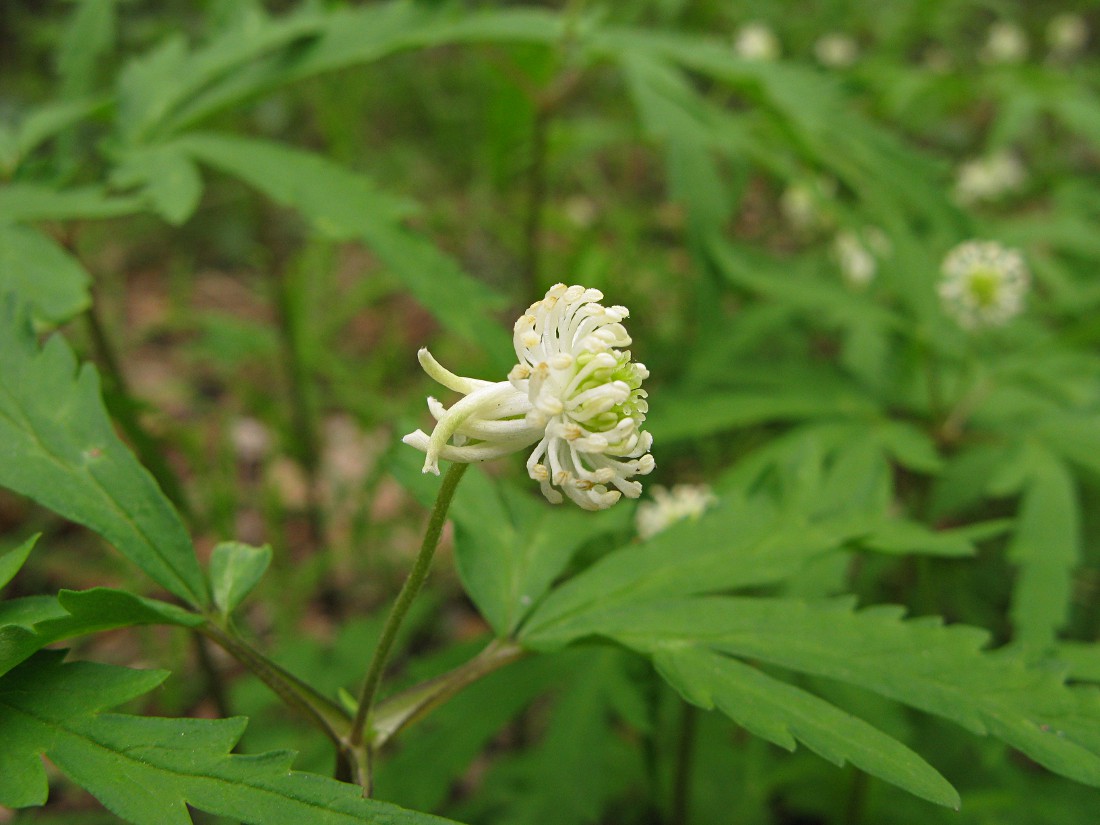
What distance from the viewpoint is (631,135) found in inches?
147

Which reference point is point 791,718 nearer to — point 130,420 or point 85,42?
point 130,420

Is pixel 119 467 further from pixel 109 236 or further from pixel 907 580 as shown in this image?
pixel 109 236

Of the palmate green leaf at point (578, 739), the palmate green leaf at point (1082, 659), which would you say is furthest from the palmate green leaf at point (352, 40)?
the palmate green leaf at point (1082, 659)

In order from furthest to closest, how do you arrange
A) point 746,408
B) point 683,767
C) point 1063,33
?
point 1063,33
point 746,408
point 683,767

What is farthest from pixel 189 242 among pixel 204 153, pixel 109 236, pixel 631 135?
pixel 204 153

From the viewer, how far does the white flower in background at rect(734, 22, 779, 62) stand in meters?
4.57

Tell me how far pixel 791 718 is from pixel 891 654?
21 centimetres

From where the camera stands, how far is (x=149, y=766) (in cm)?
98

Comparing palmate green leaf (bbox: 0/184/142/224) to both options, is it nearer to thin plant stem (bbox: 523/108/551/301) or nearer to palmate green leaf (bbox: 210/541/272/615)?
palmate green leaf (bbox: 210/541/272/615)

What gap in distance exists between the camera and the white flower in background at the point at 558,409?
3.25ft

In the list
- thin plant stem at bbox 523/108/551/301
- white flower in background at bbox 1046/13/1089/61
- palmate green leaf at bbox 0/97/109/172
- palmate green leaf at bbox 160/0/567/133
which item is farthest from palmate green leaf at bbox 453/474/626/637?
white flower in background at bbox 1046/13/1089/61

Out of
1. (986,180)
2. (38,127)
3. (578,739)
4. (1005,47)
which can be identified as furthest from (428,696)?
(1005,47)

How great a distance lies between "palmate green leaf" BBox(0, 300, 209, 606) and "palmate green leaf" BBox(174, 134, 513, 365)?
745 mm

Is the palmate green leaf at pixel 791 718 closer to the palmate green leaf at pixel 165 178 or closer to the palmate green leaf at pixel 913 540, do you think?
the palmate green leaf at pixel 913 540
